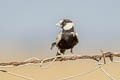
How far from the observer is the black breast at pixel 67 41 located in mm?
3582

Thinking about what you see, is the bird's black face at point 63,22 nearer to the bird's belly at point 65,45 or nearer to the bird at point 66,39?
the bird at point 66,39

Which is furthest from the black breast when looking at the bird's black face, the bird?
the bird's black face

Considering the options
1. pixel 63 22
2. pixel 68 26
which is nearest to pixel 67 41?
pixel 68 26

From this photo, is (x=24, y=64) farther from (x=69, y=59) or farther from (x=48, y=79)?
(x=48, y=79)

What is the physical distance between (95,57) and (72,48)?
1349 mm

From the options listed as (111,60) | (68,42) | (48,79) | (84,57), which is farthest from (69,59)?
(48,79)

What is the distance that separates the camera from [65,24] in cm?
378

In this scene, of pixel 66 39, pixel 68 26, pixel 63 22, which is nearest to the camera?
pixel 66 39

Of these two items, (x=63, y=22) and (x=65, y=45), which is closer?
(x=65, y=45)

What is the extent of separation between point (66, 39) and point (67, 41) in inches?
0.9

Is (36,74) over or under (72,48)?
under

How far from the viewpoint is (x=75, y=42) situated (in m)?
3.63

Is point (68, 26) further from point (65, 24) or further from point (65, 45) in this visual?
point (65, 45)

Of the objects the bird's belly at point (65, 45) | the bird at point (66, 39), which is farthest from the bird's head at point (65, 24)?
the bird's belly at point (65, 45)
